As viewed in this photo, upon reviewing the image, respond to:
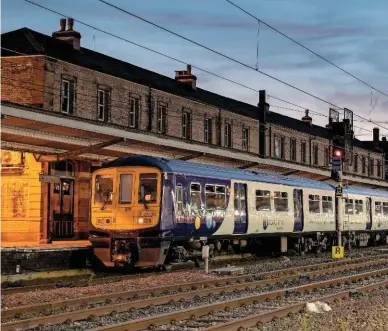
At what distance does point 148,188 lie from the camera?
1725 cm

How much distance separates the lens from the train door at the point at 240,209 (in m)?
20.0

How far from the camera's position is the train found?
17062 millimetres

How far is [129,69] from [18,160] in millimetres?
13788

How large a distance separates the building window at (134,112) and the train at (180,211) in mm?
11484

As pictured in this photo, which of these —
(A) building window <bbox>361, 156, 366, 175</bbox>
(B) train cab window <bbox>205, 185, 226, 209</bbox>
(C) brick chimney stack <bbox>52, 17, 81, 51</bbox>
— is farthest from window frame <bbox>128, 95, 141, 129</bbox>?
(A) building window <bbox>361, 156, 366, 175</bbox>

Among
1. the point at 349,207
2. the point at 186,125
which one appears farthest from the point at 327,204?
the point at 186,125

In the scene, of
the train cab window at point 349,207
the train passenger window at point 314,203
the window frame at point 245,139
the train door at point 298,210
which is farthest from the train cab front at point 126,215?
the window frame at point 245,139

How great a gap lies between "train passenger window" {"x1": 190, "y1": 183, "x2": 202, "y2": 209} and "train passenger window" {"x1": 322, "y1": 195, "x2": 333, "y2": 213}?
950 cm

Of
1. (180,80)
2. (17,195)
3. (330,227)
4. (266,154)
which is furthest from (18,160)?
(266,154)

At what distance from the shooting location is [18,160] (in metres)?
22.5

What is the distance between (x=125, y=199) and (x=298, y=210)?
8607 millimetres

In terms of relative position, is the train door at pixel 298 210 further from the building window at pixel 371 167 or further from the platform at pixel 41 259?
the building window at pixel 371 167

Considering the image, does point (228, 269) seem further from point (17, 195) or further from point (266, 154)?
point (266, 154)

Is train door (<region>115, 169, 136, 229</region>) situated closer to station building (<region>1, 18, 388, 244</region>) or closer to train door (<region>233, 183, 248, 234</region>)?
station building (<region>1, 18, 388, 244</region>)
